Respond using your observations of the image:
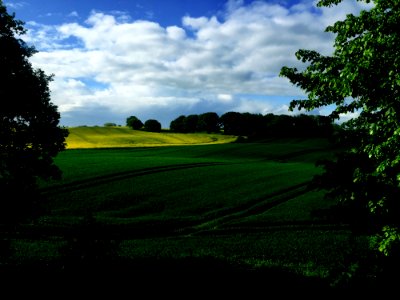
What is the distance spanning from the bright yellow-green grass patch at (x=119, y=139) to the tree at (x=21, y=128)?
2908 inches

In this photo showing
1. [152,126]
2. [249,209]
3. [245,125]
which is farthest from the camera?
[152,126]

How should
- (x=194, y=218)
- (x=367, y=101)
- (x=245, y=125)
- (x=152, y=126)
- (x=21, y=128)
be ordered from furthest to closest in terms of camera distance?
(x=152, y=126), (x=245, y=125), (x=194, y=218), (x=21, y=128), (x=367, y=101)

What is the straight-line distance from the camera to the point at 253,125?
134 meters

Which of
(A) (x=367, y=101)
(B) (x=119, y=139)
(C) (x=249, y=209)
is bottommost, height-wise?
(C) (x=249, y=209)

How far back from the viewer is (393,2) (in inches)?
416

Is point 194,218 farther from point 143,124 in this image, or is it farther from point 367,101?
point 143,124

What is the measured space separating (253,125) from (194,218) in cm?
10243

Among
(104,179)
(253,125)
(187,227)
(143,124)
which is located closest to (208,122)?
(253,125)

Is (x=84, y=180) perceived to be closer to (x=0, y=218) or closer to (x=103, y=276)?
(x=0, y=218)

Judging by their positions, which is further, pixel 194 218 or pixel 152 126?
pixel 152 126

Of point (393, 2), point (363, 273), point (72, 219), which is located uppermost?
point (393, 2)

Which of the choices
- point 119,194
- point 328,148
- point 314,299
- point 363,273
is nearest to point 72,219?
point 119,194

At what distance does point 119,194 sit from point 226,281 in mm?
27284

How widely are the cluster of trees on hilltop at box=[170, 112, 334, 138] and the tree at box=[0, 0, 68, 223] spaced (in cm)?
9907
